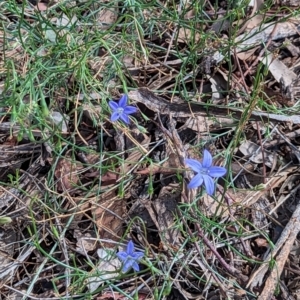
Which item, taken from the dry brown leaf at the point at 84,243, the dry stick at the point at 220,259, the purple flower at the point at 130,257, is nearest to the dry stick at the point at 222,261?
Result: the dry stick at the point at 220,259

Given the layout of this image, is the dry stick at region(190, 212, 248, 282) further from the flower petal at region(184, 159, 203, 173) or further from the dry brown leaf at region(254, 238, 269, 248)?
the flower petal at region(184, 159, 203, 173)

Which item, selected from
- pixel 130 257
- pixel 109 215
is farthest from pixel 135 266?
pixel 109 215

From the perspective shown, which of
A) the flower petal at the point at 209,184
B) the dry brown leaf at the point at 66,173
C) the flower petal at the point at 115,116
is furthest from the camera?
the dry brown leaf at the point at 66,173

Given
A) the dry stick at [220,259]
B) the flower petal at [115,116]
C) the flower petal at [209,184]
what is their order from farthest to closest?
the dry stick at [220,259] < the flower petal at [115,116] < the flower petal at [209,184]

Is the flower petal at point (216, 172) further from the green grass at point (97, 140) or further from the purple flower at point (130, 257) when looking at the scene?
the purple flower at point (130, 257)

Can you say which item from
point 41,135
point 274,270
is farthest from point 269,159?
point 41,135

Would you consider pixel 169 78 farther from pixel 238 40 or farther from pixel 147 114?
pixel 238 40
